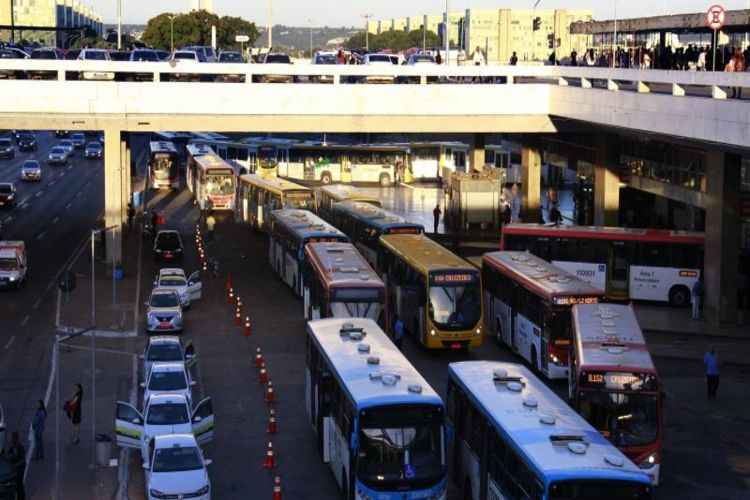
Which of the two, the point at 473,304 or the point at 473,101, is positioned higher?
the point at 473,101

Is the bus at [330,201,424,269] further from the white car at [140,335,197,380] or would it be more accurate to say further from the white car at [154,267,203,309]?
the white car at [140,335,197,380]

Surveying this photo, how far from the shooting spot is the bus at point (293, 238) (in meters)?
40.2

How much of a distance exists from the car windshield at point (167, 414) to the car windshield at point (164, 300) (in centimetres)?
1320

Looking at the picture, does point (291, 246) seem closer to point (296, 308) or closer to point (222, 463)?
point (296, 308)

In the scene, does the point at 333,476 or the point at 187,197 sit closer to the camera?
the point at 333,476

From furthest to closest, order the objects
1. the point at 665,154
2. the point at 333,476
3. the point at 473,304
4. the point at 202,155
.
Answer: the point at 202,155
the point at 665,154
the point at 473,304
the point at 333,476

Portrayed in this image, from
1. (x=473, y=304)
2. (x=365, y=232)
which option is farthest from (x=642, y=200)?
(x=473, y=304)

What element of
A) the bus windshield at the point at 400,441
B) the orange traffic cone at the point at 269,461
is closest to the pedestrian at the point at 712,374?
the orange traffic cone at the point at 269,461

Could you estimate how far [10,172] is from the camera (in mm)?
88250

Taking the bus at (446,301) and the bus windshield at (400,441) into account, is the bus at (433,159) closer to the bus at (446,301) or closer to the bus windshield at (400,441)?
the bus at (446,301)

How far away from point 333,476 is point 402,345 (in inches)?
421

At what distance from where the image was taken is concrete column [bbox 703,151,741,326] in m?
37.4

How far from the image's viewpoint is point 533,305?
102 feet

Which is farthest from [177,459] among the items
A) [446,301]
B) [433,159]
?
[433,159]
